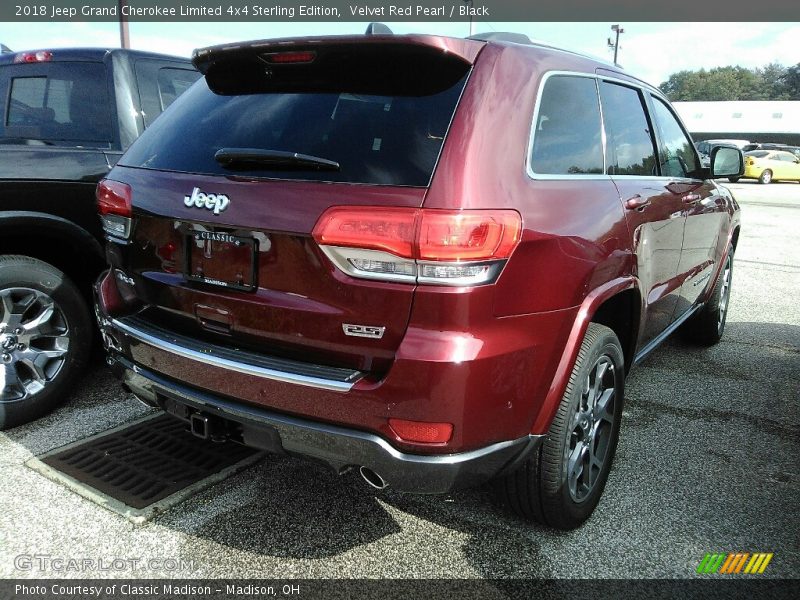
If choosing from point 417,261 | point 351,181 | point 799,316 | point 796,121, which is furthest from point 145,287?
point 796,121

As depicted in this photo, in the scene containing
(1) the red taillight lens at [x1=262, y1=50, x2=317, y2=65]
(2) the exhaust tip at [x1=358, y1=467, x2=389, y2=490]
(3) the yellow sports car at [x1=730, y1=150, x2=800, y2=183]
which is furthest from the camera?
(3) the yellow sports car at [x1=730, y1=150, x2=800, y2=183]

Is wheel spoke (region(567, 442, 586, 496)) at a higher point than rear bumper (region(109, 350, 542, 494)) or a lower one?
lower

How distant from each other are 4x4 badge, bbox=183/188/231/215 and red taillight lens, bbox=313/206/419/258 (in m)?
0.40

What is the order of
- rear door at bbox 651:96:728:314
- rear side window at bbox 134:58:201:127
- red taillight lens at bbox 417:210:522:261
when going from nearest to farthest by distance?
1. red taillight lens at bbox 417:210:522:261
2. rear door at bbox 651:96:728:314
3. rear side window at bbox 134:58:201:127

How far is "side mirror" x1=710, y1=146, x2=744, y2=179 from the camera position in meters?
4.36

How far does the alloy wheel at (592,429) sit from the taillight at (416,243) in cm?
85

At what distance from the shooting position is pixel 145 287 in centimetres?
251

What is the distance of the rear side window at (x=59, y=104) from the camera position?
392 centimetres

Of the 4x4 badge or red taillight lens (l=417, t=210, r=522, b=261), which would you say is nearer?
red taillight lens (l=417, t=210, r=522, b=261)

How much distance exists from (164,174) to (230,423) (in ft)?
3.14

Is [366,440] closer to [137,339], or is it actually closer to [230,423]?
[230,423]

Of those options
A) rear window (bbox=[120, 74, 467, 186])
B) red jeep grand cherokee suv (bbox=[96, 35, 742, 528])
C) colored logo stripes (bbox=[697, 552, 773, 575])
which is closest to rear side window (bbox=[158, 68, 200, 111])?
red jeep grand cherokee suv (bbox=[96, 35, 742, 528])

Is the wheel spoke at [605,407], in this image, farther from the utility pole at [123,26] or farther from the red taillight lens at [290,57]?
the utility pole at [123,26]

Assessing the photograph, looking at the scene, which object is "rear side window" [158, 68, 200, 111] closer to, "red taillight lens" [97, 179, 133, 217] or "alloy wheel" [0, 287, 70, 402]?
"alloy wheel" [0, 287, 70, 402]
